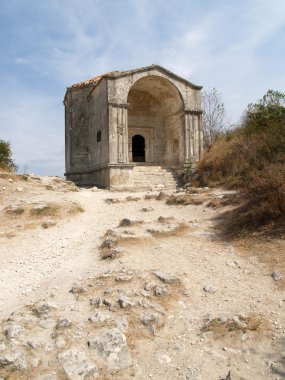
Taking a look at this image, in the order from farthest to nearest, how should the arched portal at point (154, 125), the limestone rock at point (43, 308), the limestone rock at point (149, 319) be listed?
the arched portal at point (154, 125) < the limestone rock at point (43, 308) < the limestone rock at point (149, 319)

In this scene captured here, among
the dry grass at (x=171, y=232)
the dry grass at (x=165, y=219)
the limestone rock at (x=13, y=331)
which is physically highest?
the dry grass at (x=165, y=219)

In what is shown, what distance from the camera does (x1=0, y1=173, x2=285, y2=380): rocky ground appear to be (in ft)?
13.1

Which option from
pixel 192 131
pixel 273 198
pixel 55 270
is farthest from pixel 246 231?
pixel 192 131

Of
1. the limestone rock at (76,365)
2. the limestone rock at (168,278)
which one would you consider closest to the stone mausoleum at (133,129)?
the limestone rock at (168,278)

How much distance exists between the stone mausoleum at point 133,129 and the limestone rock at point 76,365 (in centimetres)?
1159

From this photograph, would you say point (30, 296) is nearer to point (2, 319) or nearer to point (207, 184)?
point (2, 319)

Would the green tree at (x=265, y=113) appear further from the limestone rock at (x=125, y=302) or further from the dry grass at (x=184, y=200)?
the limestone rock at (x=125, y=302)

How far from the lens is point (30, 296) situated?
571 cm

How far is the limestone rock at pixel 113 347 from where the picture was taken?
4.05 meters

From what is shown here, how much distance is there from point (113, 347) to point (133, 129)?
54.3 feet

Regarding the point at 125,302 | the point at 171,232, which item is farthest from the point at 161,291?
the point at 171,232

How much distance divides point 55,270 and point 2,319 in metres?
1.77

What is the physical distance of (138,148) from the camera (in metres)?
20.9

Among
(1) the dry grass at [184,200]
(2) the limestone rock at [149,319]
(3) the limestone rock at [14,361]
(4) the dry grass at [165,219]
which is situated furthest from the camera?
(1) the dry grass at [184,200]
